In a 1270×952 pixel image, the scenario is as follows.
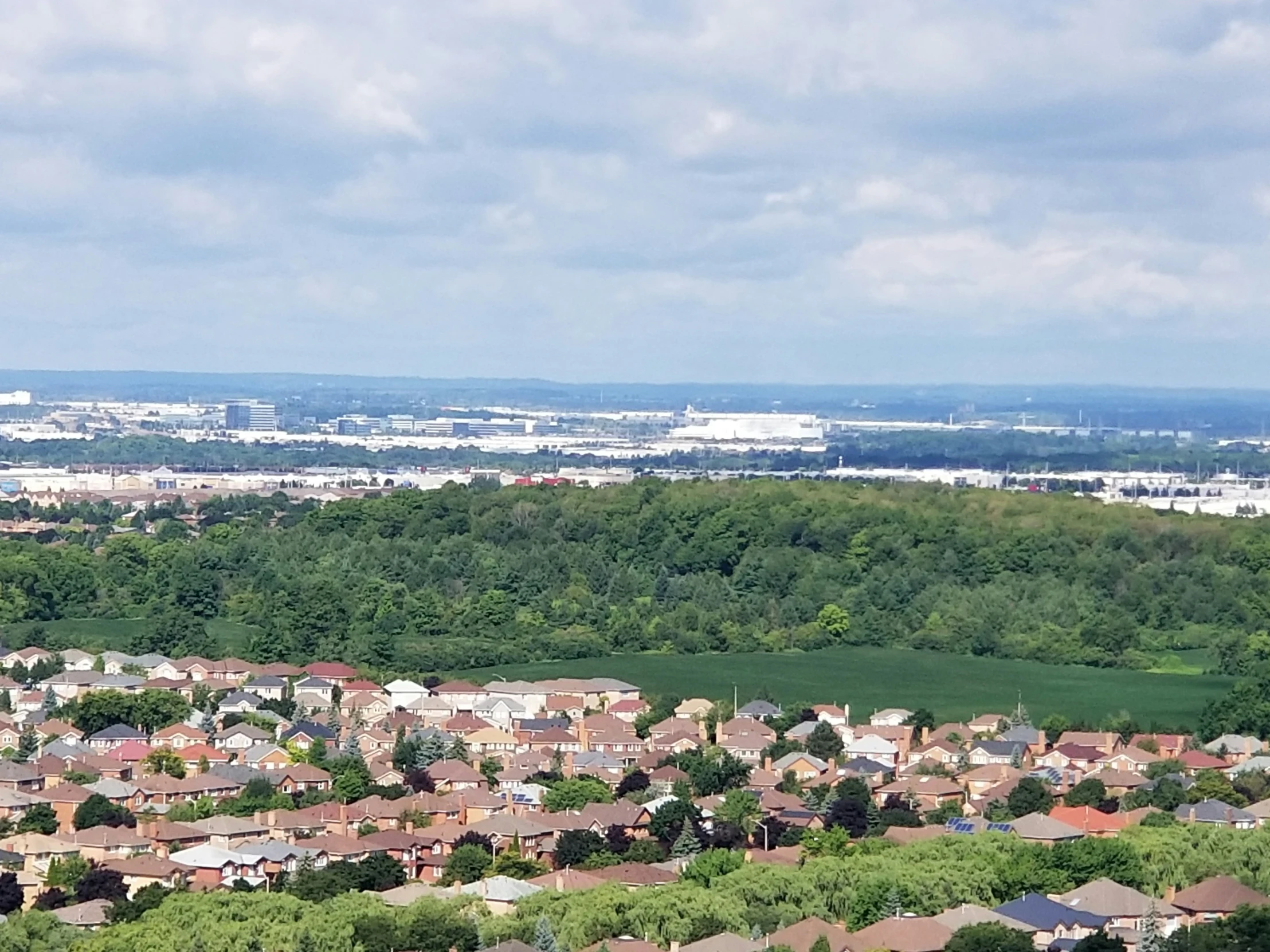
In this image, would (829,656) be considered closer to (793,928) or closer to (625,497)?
(625,497)

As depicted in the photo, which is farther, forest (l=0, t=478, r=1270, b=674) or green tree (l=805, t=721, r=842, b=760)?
forest (l=0, t=478, r=1270, b=674)

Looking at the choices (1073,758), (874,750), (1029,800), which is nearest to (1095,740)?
(1073,758)

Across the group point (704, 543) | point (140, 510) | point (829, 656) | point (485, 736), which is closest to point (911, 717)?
point (485, 736)

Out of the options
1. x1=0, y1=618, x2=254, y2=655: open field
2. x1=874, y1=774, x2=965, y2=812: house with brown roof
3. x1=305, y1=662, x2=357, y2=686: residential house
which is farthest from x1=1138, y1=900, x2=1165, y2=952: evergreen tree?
x1=0, y1=618, x2=254, y2=655: open field

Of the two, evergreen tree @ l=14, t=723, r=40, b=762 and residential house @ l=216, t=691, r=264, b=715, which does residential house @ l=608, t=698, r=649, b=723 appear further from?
evergreen tree @ l=14, t=723, r=40, b=762

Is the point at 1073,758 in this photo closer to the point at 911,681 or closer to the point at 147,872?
the point at 911,681

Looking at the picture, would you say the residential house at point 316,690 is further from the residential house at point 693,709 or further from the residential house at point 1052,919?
the residential house at point 1052,919
